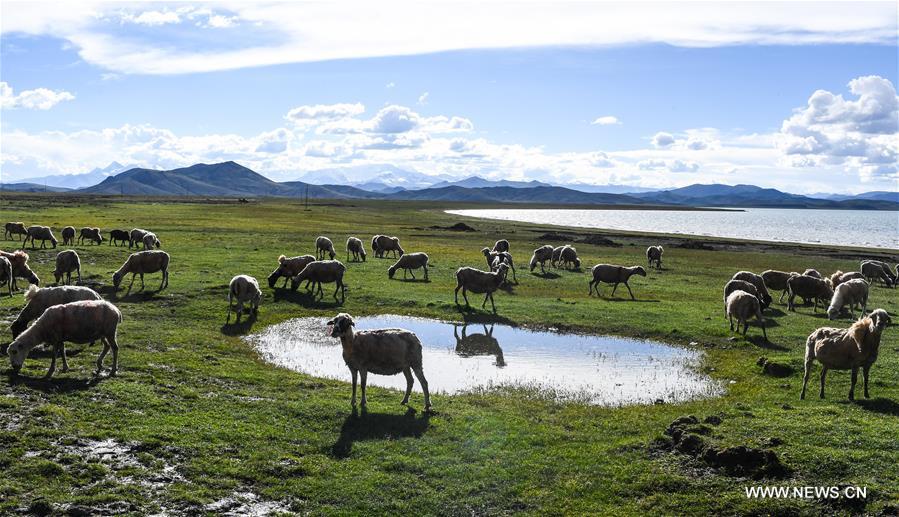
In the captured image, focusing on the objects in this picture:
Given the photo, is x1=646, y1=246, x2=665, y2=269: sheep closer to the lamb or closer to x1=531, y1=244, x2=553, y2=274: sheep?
x1=531, y1=244, x2=553, y2=274: sheep

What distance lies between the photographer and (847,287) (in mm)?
31062

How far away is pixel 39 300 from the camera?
19688mm

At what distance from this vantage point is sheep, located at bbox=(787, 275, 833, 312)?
3400 cm

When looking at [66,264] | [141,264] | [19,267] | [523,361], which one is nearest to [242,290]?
[141,264]

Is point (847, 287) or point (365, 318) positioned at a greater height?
point (847, 287)

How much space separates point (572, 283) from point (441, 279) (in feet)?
30.6

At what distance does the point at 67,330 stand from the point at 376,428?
9.39 meters

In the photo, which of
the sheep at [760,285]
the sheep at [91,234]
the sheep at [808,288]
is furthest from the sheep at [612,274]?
the sheep at [91,234]

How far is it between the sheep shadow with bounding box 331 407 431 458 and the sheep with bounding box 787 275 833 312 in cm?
2786

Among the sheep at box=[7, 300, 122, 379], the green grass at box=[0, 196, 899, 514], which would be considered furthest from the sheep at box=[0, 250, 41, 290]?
the sheep at box=[7, 300, 122, 379]

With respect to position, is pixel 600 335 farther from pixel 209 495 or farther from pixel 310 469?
pixel 209 495

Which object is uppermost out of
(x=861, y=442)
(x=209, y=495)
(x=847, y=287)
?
(x=847, y=287)

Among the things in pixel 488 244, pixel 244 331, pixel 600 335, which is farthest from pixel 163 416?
pixel 488 244

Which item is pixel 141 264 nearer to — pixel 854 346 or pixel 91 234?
pixel 91 234
